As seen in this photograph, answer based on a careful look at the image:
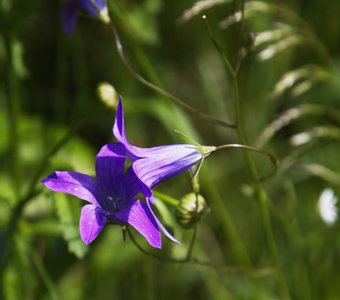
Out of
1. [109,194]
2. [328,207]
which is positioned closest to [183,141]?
[328,207]

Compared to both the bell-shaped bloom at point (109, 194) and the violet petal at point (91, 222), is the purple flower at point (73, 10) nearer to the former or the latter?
the bell-shaped bloom at point (109, 194)

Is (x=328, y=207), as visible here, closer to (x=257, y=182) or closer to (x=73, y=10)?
(x=257, y=182)

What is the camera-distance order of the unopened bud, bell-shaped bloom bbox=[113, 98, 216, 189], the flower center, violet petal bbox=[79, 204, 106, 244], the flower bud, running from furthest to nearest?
the unopened bud
the flower bud
the flower center
bell-shaped bloom bbox=[113, 98, 216, 189]
violet petal bbox=[79, 204, 106, 244]

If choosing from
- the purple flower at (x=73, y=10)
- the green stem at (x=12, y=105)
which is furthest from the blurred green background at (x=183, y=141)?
the purple flower at (x=73, y=10)

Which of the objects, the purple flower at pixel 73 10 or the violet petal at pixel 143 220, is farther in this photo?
the purple flower at pixel 73 10

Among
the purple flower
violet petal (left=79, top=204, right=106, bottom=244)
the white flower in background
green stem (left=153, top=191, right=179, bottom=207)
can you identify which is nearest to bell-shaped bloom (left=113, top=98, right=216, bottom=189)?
violet petal (left=79, top=204, right=106, bottom=244)

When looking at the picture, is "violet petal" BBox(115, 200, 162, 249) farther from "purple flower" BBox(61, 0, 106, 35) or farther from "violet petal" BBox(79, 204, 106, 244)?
"purple flower" BBox(61, 0, 106, 35)

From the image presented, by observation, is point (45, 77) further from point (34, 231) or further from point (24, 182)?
point (34, 231)
